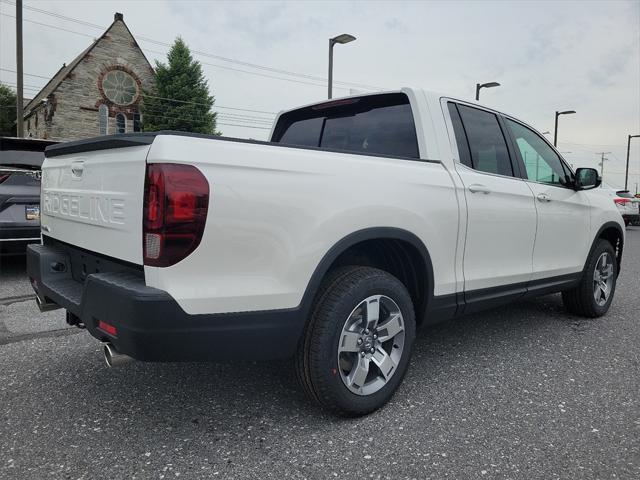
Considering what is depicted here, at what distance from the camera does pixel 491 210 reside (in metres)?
3.26

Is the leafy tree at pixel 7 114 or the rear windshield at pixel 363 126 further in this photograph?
the leafy tree at pixel 7 114

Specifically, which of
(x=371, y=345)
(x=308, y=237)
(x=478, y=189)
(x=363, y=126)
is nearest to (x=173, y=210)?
(x=308, y=237)

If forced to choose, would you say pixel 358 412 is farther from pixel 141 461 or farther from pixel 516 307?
pixel 516 307

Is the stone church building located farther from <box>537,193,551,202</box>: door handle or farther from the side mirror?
<box>537,193,551,202</box>: door handle

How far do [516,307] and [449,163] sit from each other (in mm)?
2696

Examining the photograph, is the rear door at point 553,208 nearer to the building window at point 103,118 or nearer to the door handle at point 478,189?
the door handle at point 478,189

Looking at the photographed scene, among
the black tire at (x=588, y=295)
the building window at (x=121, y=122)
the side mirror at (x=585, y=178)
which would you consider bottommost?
the black tire at (x=588, y=295)

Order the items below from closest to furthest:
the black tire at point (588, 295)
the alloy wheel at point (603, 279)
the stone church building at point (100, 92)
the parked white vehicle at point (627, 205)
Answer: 1. the black tire at point (588, 295)
2. the alloy wheel at point (603, 279)
3. the parked white vehicle at point (627, 205)
4. the stone church building at point (100, 92)

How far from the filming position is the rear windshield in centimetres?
317

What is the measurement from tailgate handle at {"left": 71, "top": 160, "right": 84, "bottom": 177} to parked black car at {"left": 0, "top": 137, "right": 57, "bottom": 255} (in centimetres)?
355

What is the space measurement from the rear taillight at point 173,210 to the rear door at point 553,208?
2691 millimetres

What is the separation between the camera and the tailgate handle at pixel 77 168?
2.53 metres

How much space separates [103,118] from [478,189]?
115 feet

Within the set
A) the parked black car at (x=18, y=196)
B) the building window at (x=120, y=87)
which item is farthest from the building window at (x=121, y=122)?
the parked black car at (x=18, y=196)
